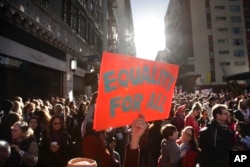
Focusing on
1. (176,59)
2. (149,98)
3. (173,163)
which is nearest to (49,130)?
(173,163)

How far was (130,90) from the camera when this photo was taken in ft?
9.58

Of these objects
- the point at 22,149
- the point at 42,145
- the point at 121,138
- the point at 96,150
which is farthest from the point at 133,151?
the point at 121,138

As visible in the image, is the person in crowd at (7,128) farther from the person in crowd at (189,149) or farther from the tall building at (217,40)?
the tall building at (217,40)

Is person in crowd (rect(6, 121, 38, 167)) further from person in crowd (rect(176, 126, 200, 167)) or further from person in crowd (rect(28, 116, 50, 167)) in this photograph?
person in crowd (rect(176, 126, 200, 167))

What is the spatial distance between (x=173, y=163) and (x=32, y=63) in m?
9.34

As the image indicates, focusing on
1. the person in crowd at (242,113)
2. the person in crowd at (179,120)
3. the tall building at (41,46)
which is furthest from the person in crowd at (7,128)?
the person in crowd at (242,113)

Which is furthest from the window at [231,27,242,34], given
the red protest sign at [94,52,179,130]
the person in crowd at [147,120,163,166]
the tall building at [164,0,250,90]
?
the red protest sign at [94,52,179,130]

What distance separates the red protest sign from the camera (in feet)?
8.75

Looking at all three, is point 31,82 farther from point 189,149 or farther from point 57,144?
point 189,149

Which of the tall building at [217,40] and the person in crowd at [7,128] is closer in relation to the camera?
the person in crowd at [7,128]

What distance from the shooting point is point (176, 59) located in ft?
266

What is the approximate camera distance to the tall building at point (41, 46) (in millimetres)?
9867

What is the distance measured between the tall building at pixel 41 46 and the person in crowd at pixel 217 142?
7375 mm

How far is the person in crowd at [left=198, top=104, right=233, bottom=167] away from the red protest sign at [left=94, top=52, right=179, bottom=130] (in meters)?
1.56
